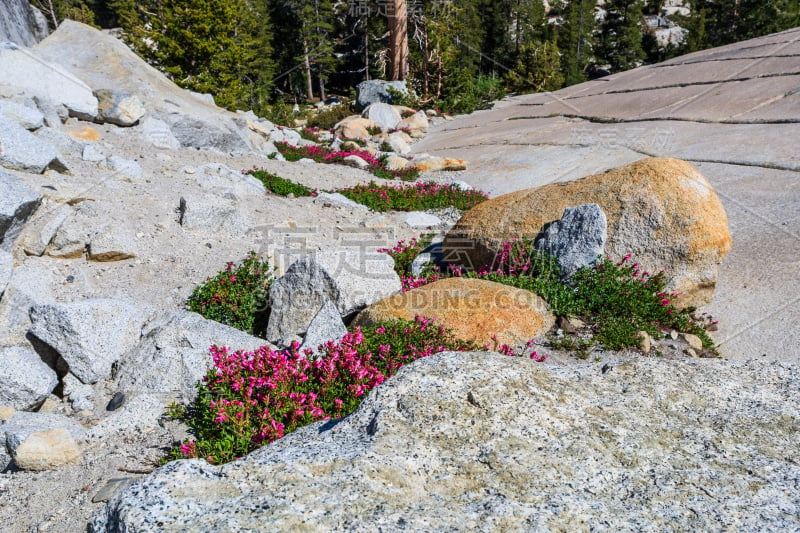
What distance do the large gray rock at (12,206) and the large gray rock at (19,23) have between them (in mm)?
10536

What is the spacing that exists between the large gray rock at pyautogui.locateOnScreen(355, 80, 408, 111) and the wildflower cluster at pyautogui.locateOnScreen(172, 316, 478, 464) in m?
25.9

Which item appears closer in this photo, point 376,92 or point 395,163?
point 395,163

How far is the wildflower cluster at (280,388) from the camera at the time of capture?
4.23 meters

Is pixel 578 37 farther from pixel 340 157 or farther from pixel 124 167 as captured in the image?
pixel 124 167

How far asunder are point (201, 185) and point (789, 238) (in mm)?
11173

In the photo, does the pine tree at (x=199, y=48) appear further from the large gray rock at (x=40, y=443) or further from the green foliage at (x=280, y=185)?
the large gray rock at (x=40, y=443)

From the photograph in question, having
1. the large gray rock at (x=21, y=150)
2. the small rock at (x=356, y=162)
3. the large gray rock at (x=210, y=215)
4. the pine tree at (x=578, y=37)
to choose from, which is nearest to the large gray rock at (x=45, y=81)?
the large gray rock at (x=21, y=150)

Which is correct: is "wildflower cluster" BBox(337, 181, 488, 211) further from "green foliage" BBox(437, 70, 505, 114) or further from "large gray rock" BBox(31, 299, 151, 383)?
"green foliage" BBox(437, 70, 505, 114)

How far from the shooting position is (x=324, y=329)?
5973 mm

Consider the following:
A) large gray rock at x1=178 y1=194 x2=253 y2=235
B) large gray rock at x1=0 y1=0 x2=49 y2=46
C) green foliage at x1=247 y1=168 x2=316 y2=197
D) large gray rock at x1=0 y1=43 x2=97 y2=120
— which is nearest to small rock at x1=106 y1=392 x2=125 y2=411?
large gray rock at x1=178 y1=194 x2=253 y2=235

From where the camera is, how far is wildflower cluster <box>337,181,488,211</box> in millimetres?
13328

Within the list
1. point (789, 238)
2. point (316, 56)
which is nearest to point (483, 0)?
point (316, 56)

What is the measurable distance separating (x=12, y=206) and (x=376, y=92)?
2553 centimetres

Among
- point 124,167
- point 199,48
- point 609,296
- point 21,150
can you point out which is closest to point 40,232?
point 21,150
